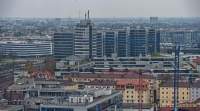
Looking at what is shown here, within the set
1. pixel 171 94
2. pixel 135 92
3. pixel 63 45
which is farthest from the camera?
pixel 63 45

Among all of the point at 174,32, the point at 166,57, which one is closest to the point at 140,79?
the point at 166,57

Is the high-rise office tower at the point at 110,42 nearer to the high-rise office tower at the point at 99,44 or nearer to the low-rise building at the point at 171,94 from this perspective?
the high-rise office tower at the point at 99,44

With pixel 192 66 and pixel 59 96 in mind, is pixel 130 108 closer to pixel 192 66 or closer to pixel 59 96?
pixel 59 96

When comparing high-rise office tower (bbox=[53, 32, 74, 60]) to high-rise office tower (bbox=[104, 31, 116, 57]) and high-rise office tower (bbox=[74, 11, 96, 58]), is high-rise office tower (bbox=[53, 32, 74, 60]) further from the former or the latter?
high-rise office tower (bbox=[104, 31, 116, 57])

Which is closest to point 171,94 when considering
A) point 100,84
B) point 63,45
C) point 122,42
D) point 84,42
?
point 100,84

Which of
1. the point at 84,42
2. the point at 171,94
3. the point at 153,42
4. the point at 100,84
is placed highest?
the point at 84,42

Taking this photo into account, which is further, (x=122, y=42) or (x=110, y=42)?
(x=122, y=42)

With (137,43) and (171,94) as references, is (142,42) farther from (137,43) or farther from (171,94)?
(171,94)
